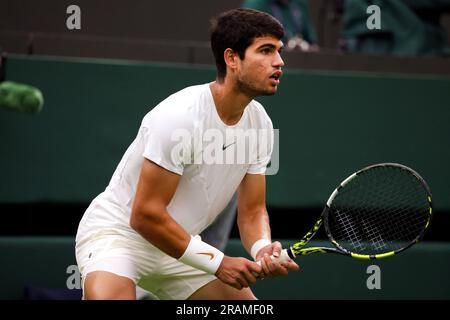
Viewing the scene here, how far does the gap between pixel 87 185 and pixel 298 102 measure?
4.35 feet

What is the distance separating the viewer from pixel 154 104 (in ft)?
17.0

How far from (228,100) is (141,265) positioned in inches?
28.3

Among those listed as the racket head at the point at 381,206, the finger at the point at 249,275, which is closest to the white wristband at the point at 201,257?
the finger at the point at 249,275

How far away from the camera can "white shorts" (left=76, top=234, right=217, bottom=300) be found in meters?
3.41

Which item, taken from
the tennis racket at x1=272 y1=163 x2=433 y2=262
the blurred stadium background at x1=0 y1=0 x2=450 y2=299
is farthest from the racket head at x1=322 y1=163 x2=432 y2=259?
the blurred stadium background at x1=0 y1=0 x2=450 y2=299

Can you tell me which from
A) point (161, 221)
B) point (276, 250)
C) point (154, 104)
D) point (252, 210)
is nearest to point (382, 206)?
point (154, 104)

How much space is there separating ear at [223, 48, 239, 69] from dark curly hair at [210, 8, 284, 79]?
0.01m

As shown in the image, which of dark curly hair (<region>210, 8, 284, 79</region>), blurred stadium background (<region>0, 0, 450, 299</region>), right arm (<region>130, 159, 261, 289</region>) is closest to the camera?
right arm (<region>130, 159, 261, 289</region>)

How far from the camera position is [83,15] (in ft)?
18.8

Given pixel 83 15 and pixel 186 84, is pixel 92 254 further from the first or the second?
pixel 83 15

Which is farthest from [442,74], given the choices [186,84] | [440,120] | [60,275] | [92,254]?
[92,254]

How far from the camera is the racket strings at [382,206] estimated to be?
193 inches

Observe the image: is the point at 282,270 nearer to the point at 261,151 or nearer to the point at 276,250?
the point at 276,250

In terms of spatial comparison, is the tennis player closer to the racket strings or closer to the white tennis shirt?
the white tennis shirt
